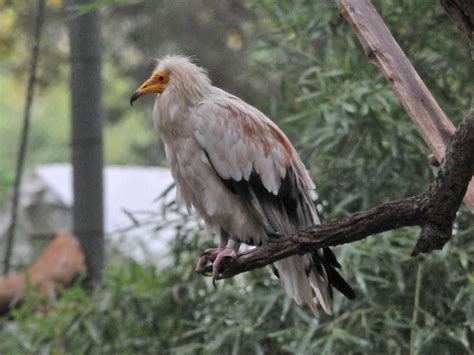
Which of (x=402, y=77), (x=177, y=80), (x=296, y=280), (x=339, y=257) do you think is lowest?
(x=296, y=280)

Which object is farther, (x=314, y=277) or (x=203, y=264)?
(x=314, y=277)

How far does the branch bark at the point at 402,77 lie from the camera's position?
95.0 inches

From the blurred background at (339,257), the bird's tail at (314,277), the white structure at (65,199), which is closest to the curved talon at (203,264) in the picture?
the bird's tail at (314,277)

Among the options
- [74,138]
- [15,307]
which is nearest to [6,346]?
[15,307]

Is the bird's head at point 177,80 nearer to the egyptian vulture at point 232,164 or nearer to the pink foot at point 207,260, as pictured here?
the egyptian vulture at point 232,164

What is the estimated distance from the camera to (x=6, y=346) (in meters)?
4.64

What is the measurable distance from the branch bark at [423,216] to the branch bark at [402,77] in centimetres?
27

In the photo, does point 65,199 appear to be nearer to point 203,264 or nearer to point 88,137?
point 88,137

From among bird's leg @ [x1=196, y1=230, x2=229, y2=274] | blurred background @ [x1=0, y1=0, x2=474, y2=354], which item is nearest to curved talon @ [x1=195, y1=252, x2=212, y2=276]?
bird's leg @ [x1=196, y1=230, x2=229, y2=274]

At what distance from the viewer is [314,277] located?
9.66 ft

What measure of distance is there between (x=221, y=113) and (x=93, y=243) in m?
2.32

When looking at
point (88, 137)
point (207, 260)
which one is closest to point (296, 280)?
point (207, 260)

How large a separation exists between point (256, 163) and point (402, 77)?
2.05 feet

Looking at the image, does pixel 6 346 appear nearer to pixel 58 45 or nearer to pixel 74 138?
pixel 74 138
